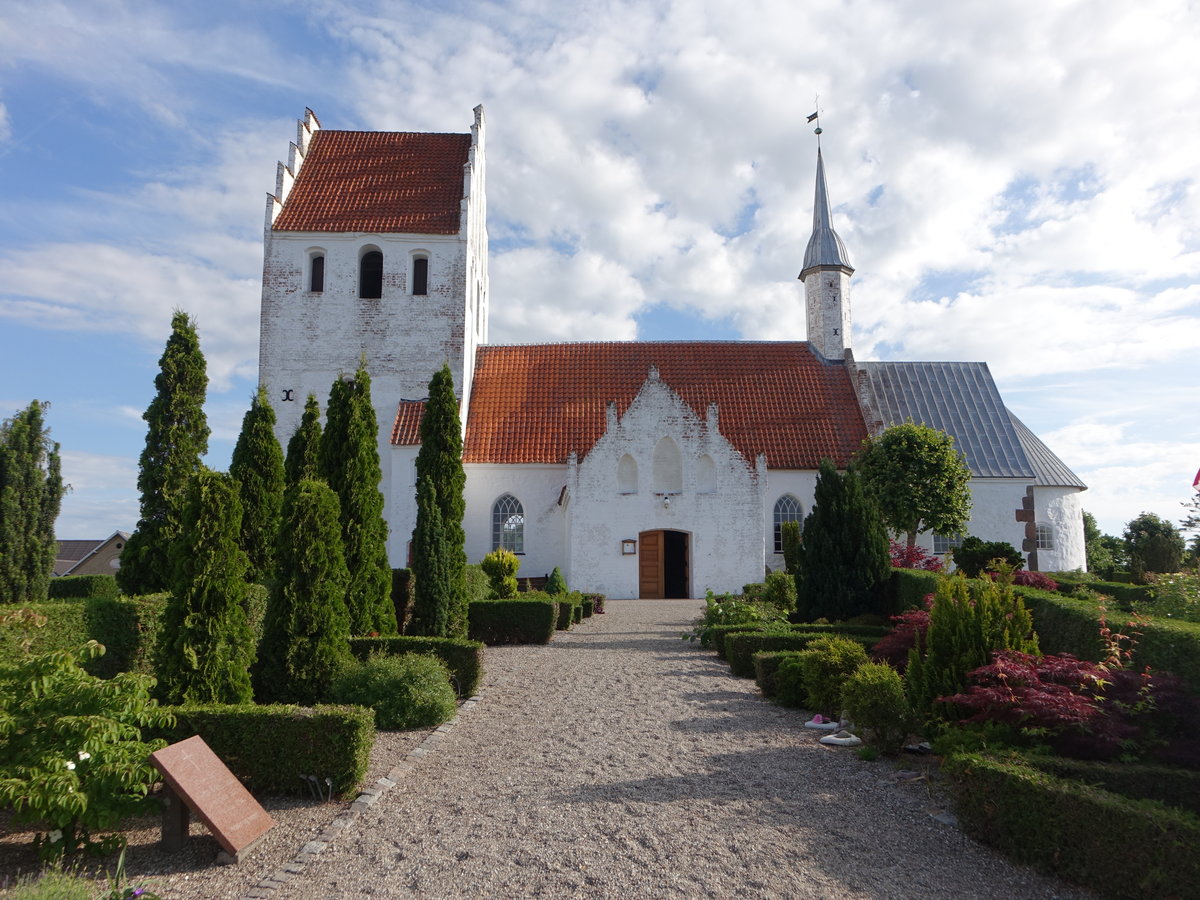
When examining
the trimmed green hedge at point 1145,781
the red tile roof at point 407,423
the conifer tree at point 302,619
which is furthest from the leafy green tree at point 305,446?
the trimmed green hedge at point 1145,781

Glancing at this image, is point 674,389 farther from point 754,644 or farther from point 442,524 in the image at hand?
point 754,644

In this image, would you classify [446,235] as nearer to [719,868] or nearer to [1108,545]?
[719,868]

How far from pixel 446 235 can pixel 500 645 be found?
51.7 ft

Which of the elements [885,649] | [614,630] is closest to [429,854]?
[885,649]

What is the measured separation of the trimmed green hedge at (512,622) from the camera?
1448cm

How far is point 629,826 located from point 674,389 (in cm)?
2147

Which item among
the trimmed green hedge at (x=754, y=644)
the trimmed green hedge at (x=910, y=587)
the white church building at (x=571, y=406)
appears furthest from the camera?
the white church building at (x=571, y=406)

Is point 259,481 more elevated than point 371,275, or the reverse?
point 371,275

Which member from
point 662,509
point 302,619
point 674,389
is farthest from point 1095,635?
point 674,389

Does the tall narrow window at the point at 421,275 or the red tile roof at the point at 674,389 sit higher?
the tall narrow window at the point at 421,275

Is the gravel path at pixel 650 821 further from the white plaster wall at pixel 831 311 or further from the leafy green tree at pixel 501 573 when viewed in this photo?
the white plaster wall at pixel 831 311

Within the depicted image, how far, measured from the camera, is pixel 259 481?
48.5 ft

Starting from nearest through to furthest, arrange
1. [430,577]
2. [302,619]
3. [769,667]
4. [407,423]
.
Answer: [302,619], [769,667], [430,577], [407,423]

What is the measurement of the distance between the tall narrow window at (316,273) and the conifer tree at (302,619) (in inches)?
757
